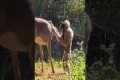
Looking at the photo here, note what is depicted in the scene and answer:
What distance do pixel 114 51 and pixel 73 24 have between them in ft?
15.2

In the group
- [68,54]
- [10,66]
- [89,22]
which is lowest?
[68,54]

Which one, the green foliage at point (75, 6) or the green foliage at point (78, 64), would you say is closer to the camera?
the green foliage at point (78, 64)

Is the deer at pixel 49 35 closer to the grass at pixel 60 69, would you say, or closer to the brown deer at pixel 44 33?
the brown deer at pixel 44 33

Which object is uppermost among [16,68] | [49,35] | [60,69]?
[16,68]

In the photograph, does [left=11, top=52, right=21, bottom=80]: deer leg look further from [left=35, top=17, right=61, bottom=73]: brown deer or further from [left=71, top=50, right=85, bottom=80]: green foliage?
[left=35, top=17, right=61, bottom=73]: brown deer

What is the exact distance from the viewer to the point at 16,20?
1979 millimetres

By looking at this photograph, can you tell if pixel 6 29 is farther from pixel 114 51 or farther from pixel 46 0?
pixel 46 0

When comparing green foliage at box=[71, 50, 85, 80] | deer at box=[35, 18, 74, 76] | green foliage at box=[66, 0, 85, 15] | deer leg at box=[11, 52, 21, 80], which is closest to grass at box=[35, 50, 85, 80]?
green foliage at box=[71, 50, 85, 80]

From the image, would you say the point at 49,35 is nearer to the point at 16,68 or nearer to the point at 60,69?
the point at 60,69

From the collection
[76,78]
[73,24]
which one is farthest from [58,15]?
[76,78]

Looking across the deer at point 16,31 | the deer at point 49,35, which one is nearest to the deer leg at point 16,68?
the deer at point 16,31

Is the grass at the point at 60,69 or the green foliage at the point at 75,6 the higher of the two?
the green foliage at the point at 75,6

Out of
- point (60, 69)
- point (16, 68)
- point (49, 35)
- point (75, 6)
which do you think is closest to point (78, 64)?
point (60, 69)

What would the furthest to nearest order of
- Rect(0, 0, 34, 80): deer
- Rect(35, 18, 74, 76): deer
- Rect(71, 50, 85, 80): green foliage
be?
Rect(35, 18, 74, 76): deer < Rect(71, 50, 85, 80): green foliage < Rect(0, 0, 34, 80): deer
